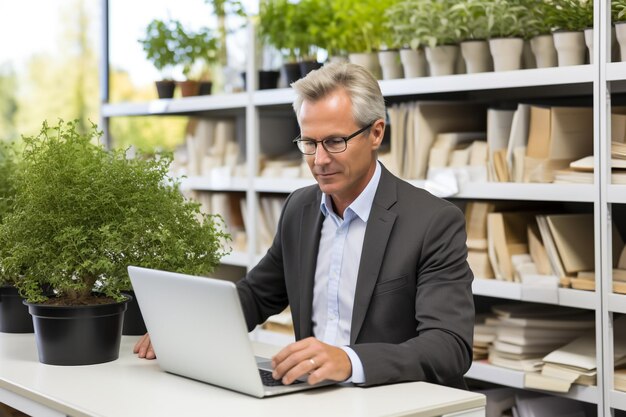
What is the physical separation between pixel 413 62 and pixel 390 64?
4.4 inches

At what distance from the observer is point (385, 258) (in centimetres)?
197

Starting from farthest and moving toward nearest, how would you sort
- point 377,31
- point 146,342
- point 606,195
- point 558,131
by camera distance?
point 377,31, point 558,131, point 606,195, point 146,342

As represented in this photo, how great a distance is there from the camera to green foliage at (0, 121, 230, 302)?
186 centimetres

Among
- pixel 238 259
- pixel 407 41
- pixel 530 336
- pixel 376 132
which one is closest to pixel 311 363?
pixel 376 132

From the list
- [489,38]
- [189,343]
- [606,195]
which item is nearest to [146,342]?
[189,343]

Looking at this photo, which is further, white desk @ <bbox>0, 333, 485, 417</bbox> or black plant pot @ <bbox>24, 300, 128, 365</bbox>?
black plant pot @ <bbox>24, 300, 128, 365</bbox>

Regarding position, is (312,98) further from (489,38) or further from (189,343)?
(489,38)

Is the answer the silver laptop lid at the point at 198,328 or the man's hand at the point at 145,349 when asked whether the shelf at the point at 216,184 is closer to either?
the man's hand at the point at 145,349

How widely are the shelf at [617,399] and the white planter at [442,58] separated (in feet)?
3.64

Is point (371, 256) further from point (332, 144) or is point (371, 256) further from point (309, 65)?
point (309, 65)

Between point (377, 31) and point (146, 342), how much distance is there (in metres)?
1.69

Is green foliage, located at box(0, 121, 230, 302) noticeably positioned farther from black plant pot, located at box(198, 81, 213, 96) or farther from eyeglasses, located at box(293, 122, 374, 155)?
black plant pot, located at box(198, 81, 213, 96)

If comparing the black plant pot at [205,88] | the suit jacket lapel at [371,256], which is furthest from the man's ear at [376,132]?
the black plant pot at [205,88]

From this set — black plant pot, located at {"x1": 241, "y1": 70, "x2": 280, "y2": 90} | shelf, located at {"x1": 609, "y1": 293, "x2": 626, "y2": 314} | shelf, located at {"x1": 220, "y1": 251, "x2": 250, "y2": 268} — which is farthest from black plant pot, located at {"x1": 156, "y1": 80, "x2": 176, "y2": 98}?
shelf, located at {"x1": 609, "y1": 293, "x2": 626, "y2": 314}
